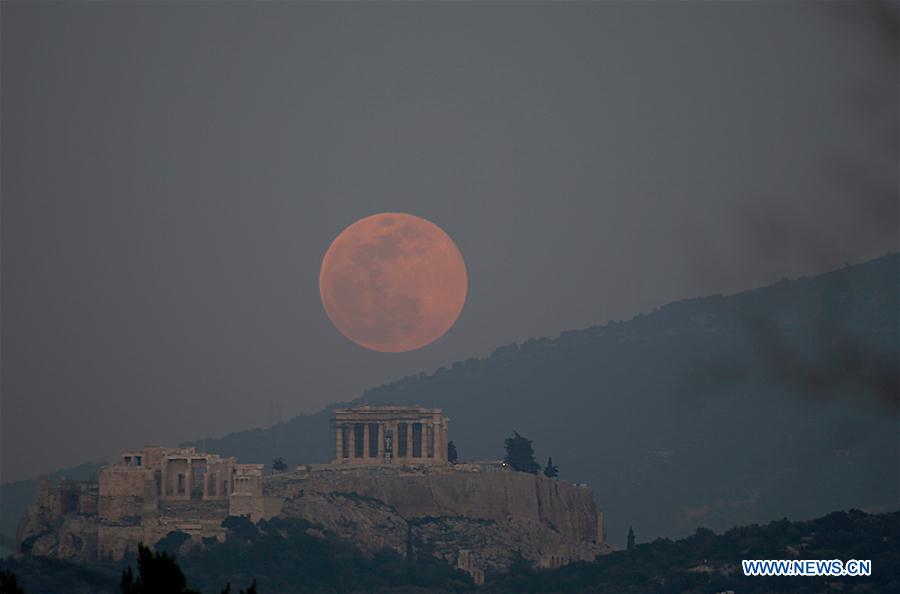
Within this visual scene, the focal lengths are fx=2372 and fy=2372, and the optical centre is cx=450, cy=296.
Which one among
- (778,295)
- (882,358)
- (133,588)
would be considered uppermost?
(778,295)

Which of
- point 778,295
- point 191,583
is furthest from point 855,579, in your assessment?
point 778,295

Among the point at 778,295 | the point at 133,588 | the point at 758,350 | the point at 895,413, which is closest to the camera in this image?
the point at 895,413

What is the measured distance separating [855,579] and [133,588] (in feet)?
392

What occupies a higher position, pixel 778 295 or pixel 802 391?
pixel 778 295

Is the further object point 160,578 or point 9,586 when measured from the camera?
point 9,586

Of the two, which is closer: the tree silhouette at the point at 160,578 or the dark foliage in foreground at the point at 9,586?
the tree silhouette at the point at 160,578

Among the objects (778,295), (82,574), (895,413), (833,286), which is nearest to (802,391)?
(895,413)

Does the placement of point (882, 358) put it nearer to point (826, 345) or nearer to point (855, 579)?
point (826, 345)

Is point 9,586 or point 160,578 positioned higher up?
A: point 9,586

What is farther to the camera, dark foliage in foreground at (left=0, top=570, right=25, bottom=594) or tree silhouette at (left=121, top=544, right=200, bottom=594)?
dark foliage in foreground at (left=0, top=570, right=25, bottom=594)

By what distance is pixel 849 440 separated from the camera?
98812 mm

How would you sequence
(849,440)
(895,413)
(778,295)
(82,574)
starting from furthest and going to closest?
(82,574)
(778,295)
(849,440)
(895,413)

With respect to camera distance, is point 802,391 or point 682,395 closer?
point 802,391

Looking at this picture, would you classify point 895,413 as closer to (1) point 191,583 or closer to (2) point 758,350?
(2) point 758,350
